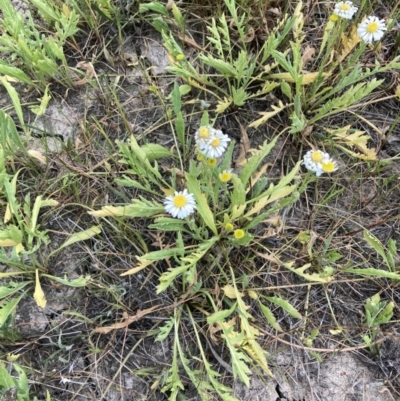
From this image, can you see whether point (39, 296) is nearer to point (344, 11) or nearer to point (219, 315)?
point (219, 315)

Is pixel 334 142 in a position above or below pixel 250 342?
above

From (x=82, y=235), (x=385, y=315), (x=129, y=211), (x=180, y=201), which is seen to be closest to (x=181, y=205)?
(x=180, y=201)

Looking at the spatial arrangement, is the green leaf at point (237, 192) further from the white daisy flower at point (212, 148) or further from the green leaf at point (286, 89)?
the green leaf at point (286, 89)

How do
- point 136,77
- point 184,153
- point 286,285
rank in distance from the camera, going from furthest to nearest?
point 136,77
point 184,153
point 286,285

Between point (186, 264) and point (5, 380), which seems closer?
point (5, 380)

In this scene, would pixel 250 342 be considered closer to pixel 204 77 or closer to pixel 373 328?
pixel 373 328

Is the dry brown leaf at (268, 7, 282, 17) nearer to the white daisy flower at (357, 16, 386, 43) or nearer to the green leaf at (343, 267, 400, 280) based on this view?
the white daisy flower at (357, 16, 386, 43)

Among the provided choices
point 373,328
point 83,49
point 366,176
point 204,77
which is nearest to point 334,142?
point 366,176

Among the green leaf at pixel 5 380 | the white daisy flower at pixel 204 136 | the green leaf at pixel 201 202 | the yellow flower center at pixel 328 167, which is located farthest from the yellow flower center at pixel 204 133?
the green leaf at pixel 5 380
